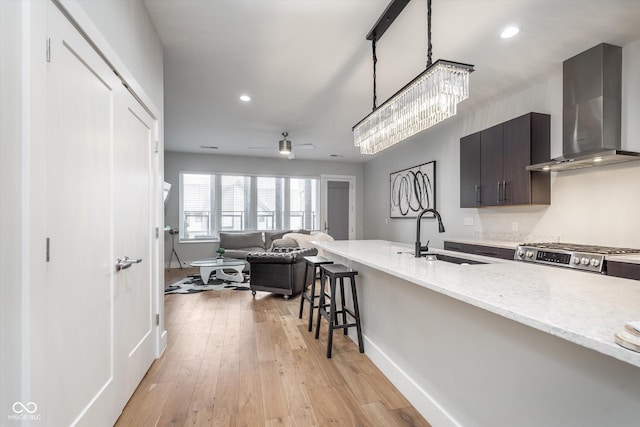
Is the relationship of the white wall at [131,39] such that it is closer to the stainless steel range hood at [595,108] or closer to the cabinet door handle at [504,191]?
the stainless steel range hood at [595,108]

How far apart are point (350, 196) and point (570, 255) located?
5804mm

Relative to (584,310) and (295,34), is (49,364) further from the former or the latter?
(295,34)

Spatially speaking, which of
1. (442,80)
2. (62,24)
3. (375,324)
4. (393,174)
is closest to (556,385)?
(375,324)

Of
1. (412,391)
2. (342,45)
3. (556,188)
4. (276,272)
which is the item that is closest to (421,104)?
(342,45)

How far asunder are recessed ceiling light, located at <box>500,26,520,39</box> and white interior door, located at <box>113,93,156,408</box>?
290 centimetres

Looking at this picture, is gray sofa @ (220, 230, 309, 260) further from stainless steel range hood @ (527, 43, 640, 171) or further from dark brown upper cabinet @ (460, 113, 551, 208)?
stainless steel range hood @ (527, 43, 640, 171)

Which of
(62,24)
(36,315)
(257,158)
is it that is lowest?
(36,315)

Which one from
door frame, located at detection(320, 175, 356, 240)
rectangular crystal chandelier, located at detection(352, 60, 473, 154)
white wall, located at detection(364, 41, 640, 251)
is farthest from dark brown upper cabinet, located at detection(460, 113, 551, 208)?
door frame, located at detection(320, 175, 356, 240)

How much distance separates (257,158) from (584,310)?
715 cm

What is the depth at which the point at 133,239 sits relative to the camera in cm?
204

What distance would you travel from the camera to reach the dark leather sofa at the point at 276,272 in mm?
4281

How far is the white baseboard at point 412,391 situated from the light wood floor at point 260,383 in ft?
0.14

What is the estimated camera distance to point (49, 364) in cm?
112

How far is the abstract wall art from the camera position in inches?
206
